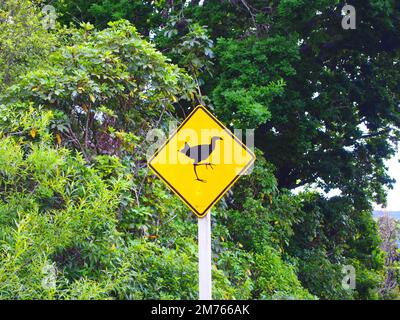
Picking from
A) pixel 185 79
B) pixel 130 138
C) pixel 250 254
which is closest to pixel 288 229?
pixel 250 254

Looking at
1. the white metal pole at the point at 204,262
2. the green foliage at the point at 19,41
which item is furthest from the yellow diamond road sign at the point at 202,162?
the green foliage at the point at 19,41

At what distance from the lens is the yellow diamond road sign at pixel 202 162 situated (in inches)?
189

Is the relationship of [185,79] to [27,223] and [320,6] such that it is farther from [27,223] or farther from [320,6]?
[27,223]

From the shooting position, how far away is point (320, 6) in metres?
10.7

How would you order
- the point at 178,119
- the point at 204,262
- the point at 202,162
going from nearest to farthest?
the point at 204,262, the point at 202,162, the point at 178,119

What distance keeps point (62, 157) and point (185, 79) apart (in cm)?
306

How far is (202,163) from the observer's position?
482cm

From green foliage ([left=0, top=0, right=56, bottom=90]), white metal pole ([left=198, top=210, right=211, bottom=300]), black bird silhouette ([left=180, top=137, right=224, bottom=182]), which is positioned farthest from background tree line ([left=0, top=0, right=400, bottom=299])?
black bird silhouette ([left=180, top=137, right=224, bottom=182])

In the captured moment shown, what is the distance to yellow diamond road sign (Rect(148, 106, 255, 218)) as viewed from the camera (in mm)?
4809

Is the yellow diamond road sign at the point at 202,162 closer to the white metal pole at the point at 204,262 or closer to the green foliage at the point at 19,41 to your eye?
the white metal pole at the point at 204,262

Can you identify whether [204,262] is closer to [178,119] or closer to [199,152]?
[199,152]

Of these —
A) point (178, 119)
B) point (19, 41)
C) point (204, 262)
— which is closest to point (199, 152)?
point (204, 262)

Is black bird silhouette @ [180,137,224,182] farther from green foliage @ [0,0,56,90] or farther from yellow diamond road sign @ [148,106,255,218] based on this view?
green foliage @ [0,0,56,90]

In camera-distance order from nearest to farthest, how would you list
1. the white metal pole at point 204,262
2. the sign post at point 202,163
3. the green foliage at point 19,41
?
the white metal pole at point 204,262
the sign post at point 202,163
the green foliage at point 19,41
